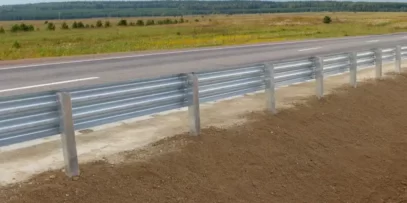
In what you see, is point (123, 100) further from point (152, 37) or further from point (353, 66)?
point (152, 37)

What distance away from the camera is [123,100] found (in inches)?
273

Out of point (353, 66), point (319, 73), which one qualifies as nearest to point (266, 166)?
point (319, 73)

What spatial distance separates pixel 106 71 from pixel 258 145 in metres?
9.69

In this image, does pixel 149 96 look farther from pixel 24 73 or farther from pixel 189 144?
pixel 24 73

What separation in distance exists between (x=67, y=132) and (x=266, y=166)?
2.78 metres

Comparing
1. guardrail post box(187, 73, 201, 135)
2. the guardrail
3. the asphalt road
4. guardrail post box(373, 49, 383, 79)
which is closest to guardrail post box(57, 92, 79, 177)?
the guardrail

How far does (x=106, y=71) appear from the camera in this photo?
16.8 metres

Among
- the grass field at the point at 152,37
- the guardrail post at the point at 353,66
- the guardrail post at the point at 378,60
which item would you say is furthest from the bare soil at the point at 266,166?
the grass field at the point at 152,37

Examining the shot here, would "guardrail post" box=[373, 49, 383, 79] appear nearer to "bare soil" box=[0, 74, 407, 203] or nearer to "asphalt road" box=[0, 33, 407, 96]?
"bare soil" box=[0, 74, 407, 203]

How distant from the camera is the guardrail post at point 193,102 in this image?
7.75 metres

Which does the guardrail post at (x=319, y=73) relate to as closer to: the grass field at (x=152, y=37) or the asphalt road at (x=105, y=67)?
the asphalt road at (x=105, y=67)

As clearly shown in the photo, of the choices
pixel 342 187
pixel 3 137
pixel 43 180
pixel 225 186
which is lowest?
pixel 342 187

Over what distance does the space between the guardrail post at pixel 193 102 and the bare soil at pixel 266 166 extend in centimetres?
24

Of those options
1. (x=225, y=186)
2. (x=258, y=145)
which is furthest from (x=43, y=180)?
(x=258, y=145)
